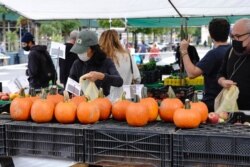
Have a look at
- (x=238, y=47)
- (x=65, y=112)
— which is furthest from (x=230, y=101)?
(x=65, y=112)

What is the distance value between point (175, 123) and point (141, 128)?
0.65 feet

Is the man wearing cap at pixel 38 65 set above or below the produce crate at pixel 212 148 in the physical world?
above

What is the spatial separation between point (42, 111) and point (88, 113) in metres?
0.29

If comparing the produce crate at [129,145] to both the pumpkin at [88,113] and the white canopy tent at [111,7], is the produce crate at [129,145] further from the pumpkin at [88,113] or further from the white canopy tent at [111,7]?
the white canopy tent at [111,7]

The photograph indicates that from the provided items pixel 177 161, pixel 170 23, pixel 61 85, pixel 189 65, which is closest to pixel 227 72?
pixel 189 65

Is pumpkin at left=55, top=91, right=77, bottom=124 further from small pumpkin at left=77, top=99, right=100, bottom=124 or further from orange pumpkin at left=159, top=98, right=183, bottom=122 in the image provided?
orange pumpkin at left=159, top=98, right=183, bottom=122

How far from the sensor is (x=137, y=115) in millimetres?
2434

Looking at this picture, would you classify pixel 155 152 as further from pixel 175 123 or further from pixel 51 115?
pixel 51 115

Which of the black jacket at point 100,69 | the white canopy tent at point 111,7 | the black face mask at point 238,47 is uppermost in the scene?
the white canopy tent at point 111,7

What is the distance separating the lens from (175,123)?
241 centimetres

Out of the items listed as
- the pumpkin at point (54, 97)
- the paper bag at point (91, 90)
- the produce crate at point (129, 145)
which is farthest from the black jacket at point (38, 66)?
the produce crate at point (129, 145)

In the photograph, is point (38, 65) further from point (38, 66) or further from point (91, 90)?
point (91, 90)

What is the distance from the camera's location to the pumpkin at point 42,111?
2.58m

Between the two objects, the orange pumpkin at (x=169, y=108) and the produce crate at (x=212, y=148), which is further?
the orange pumpkin at (x=169, y=108)
